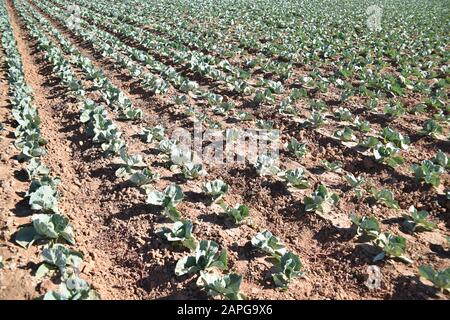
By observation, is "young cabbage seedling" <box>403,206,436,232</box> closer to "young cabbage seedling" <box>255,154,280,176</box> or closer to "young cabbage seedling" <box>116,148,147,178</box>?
"young cabbage seedling" <box>255,154,280,176</box>

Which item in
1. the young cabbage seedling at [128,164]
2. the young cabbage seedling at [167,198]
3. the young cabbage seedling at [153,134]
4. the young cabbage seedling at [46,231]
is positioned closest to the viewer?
the young cabbage seedling at [46,231]

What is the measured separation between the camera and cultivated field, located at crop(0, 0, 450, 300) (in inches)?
179

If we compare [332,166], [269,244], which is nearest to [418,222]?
[332,166]

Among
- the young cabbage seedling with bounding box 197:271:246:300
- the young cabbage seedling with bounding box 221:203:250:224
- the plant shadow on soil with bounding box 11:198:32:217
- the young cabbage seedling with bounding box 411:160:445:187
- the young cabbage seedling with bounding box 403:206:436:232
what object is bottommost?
the plant shadow on soil with bounding box 11:198:32:217

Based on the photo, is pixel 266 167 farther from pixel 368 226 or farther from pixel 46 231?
pixel 46 231

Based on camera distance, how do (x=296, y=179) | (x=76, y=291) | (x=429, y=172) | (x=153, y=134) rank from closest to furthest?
(x=76, y=291), (x=296, y=179), (x=429, y=172), (x=153, y=134)

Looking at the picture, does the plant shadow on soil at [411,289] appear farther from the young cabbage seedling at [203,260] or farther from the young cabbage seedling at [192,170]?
the young cabbage seedling at [192,170]

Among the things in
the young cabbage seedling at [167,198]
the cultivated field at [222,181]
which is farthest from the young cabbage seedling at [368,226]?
the young cabbage seedling at [167,198]

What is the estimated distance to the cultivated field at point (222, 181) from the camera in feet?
14.9

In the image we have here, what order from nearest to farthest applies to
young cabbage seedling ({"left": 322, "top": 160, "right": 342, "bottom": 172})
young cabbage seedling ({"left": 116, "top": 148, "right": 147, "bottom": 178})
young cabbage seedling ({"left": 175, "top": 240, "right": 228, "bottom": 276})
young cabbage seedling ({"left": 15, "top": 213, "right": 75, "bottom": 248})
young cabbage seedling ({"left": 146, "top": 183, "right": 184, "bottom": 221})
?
young cabbage seedling ({"left": 175, "top": 240, "right": 228, "bottom": 276}), young cabbage seedling ({"left": 15, "top": 213, "right": 75, "bottom": 248}), young cabbage seedling ({"left": 146, "top": 183, "right": 184, "bottom": 221}), young cabbage seedling ({"left": 116, "top": 148, "right": 147, "bottom": 178}), young cabbage seedling ({"left": 322, "top": 160, "right": 342, "bottom": 172})

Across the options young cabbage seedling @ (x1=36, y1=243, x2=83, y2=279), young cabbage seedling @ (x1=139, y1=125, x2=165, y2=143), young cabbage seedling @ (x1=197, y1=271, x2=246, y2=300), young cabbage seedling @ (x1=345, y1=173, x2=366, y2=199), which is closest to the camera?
young cabbage seedling @ (x1=197, y1=271, x2=246, y2=300)

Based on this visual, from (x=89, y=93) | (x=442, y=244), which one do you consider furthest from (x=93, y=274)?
(x=89, y=93)

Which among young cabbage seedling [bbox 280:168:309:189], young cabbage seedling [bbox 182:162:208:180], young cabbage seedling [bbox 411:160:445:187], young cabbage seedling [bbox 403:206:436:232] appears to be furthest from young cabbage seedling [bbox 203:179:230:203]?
young cabbage seedling [bbox 411:160:445:187]

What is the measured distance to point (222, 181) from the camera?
19.8 ft
